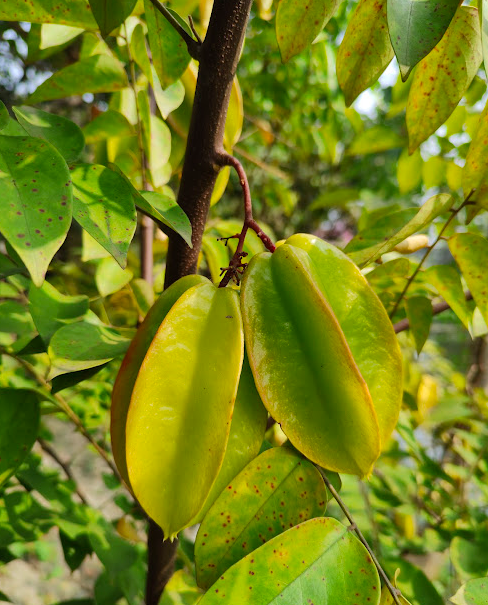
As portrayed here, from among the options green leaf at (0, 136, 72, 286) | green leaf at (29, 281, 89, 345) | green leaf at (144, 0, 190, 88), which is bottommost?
green leaf at (29, 281, 89, 345)

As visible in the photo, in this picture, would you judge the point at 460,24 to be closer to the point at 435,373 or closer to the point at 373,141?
the point at 373,141

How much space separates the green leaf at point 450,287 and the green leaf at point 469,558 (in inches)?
12.4

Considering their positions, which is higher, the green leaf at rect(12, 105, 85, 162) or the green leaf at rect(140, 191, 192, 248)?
the green leaf at rect(12, 105, 85, 162)

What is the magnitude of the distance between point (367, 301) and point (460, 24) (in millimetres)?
295

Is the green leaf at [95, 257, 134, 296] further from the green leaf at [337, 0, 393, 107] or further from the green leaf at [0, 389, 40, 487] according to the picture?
the green leaf at [337, 0, 393, 107]

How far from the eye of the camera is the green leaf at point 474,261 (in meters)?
0.62

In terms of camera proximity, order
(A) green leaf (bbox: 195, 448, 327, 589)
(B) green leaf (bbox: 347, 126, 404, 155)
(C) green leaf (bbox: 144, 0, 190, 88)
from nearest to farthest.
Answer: (A) green leaf (bbox: 195, 448, 327, 589) < (C) green leaf (bbox: 144, 0, 190, 88) < (B) green leaf (bbox: 347, 126, 404, 155)

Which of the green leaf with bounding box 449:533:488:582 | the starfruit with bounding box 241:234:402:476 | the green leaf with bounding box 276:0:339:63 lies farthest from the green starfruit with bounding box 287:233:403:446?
the green leaf with bounding box 449:533:488:582

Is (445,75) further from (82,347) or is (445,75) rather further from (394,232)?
(82,347)

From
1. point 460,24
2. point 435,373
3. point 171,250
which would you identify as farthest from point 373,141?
point 435,373

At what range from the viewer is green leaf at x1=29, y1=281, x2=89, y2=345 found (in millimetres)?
604

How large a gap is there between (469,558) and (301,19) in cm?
70

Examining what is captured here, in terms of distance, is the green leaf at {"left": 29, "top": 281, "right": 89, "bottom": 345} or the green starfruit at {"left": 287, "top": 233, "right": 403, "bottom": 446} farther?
the green leaf at {"left": 29, "top": 281, "right": 89, "bottom": 345}

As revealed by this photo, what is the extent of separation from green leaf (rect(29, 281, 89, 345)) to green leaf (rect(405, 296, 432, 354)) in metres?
0.43
